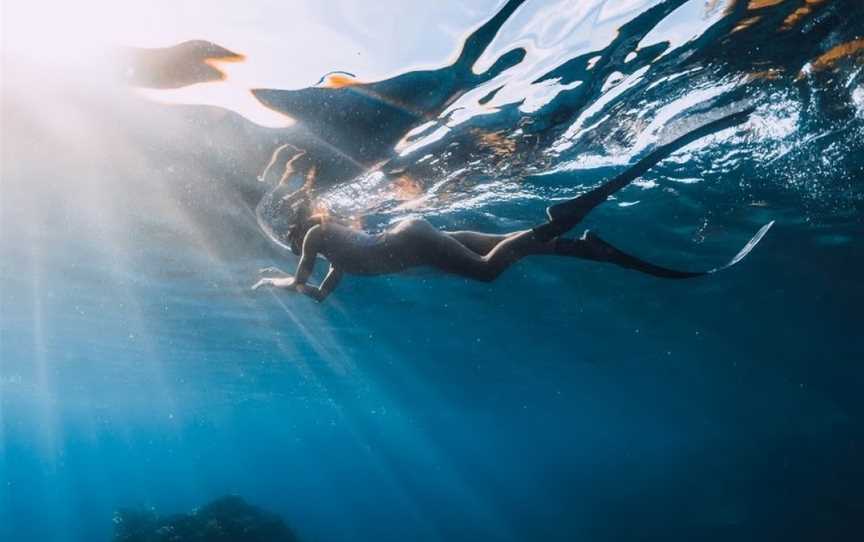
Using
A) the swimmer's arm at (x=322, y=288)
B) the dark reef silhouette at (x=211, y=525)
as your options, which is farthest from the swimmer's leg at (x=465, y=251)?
the dark reef silhouette at (x=211, y=525)

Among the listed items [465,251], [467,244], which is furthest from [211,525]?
[465,251]

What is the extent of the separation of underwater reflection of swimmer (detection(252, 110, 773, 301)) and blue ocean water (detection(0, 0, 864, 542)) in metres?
2.77

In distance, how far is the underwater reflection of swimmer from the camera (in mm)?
4672

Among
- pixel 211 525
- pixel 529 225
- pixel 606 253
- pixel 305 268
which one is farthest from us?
pixel 211 525

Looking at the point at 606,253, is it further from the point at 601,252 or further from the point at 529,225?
the point at 529,225

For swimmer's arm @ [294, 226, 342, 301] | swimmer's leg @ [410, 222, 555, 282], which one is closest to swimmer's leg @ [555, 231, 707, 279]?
swimmer's leg @ [410, 222, 555, 282]

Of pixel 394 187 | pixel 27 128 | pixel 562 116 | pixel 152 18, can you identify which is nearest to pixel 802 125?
pixel 562 116

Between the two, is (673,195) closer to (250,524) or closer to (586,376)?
(250,524)

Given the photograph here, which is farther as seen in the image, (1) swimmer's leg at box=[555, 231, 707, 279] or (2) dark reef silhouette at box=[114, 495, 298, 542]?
(2) dark reef silhouette at box=[114, 495, 298, 542]

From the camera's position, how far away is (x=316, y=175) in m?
11.3

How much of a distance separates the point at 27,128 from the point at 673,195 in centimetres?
1436

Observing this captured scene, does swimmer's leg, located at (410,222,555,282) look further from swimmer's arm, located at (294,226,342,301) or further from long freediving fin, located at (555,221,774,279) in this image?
swimmer's arm, located at (294,226,342,301)

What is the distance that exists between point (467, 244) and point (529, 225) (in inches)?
350

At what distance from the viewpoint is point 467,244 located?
6.27 m
